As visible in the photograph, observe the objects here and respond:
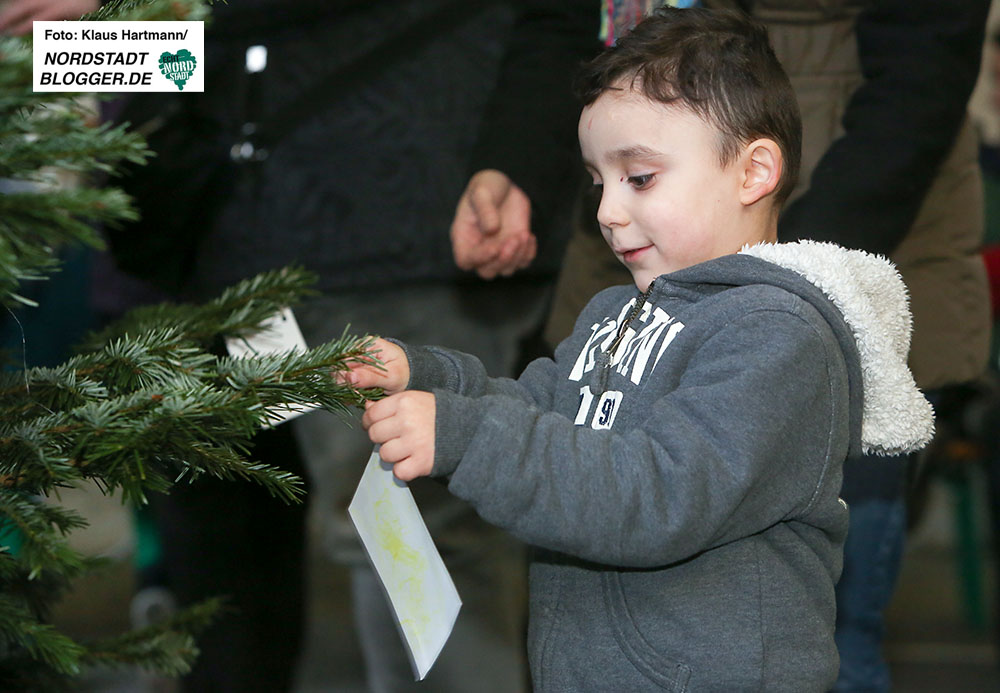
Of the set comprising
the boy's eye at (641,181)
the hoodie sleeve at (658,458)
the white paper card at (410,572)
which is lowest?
the white paper card at (410,572)

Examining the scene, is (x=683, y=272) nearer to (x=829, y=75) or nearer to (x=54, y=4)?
(x=829, y=75)

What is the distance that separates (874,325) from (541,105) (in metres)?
0.58

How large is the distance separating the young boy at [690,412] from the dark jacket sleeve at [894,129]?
138mm

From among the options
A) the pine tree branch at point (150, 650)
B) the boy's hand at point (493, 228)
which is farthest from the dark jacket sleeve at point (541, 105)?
the pine tree branch at point (150, 650)

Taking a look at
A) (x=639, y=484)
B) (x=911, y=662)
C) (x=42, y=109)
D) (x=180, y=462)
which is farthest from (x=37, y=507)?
(x=911, y=662)

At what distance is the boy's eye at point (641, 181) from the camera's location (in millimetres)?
917

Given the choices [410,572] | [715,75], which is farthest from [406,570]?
[715,75]

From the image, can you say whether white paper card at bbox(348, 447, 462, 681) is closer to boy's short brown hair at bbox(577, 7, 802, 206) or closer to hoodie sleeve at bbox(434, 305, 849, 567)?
hoodie sleeve at bbox(434, 305, 849, 567)

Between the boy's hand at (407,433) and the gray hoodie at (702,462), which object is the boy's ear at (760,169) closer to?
the gray hoodie at (702,462)

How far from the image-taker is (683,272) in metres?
0.91

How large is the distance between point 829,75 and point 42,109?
0.82 m

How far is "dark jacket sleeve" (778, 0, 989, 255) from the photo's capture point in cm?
111

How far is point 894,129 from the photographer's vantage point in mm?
1118

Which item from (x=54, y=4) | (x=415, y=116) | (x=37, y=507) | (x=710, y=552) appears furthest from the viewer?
(x=415, y=116)
